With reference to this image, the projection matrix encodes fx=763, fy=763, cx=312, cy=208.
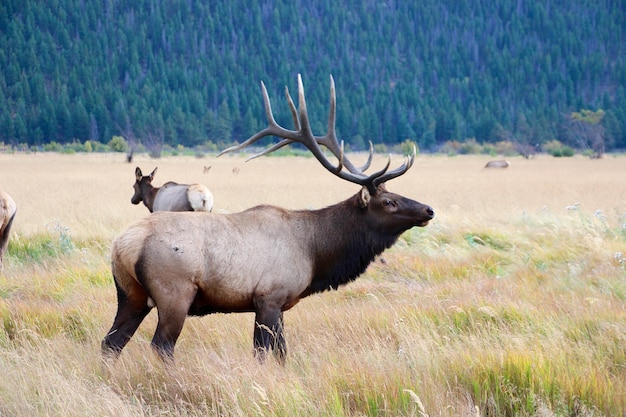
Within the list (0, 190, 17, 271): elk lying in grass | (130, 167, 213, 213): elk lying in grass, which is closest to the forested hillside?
(130, 167, 213, 213): elk lying in grass

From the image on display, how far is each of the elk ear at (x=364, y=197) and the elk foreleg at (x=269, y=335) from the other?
4.11ft

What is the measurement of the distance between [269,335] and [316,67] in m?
119

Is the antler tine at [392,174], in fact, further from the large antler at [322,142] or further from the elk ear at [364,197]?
the elk ear at [364,197]

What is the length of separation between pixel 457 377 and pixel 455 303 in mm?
1972

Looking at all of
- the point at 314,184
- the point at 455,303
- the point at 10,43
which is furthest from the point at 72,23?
the point at 455,303

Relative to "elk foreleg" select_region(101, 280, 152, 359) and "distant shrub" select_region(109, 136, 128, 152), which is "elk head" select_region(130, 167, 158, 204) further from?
"distant shrub" select_region(109, 136, 128, 152)

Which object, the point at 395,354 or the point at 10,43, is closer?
the point at 395,354

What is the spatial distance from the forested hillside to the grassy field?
252 ft

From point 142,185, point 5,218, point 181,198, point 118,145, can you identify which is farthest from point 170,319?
point 118,145

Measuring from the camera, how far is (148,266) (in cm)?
493

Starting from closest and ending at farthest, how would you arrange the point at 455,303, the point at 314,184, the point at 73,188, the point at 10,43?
1. the point at 455,303
2. the point at 73,188
3. the point at 314,184
4. the point at 10,43

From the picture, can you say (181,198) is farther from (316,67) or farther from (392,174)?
(316,67)

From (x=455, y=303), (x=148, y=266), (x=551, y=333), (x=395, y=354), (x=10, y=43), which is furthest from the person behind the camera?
(x=10, y=43)

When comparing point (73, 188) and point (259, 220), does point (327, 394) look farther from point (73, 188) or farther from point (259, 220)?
point (73, 188)
